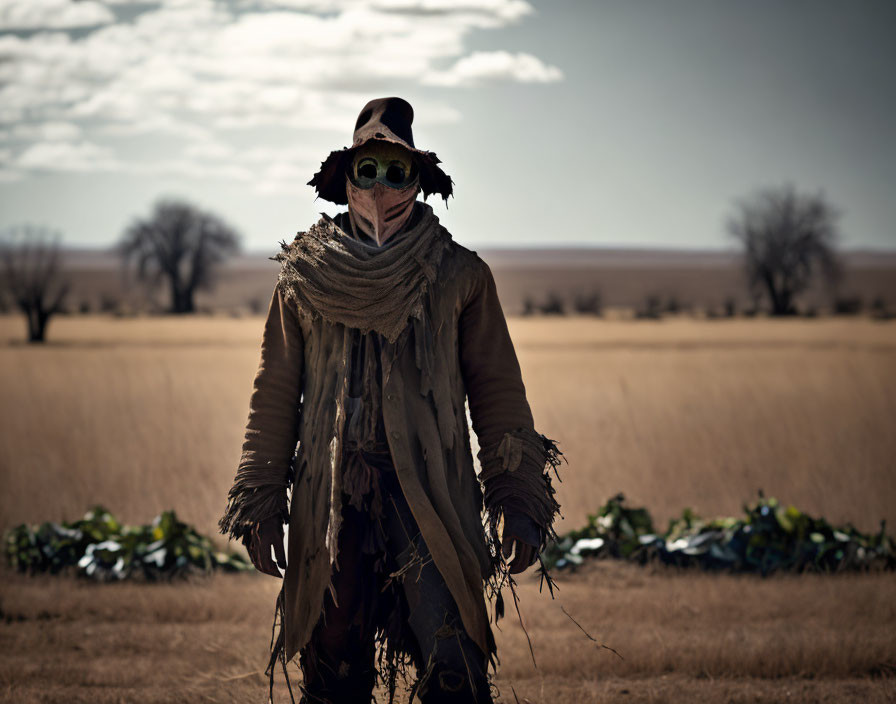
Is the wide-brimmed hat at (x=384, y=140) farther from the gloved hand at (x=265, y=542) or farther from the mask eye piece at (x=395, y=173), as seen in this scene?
the gloved hand at (x=265, y=542)

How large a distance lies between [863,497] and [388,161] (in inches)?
244

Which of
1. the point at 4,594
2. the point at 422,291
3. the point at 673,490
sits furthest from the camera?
the point at 673,490

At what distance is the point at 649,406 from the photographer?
13961 mm

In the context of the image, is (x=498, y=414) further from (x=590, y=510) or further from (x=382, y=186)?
(x=590, y=510)

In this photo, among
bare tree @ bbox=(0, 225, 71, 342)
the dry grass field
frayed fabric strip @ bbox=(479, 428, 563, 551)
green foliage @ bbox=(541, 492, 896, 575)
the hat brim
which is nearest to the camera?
frayed fabric strip @ bbox=(479, 428, 563, 551)

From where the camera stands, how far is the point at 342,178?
337 cm

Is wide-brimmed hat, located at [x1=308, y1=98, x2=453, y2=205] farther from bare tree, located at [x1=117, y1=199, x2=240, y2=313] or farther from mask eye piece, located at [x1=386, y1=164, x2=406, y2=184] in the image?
bare tree, located at [x1=117, y1=199, x2=240, y2=313]

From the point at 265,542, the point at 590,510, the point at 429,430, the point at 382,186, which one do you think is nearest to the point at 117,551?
the point at 265,542

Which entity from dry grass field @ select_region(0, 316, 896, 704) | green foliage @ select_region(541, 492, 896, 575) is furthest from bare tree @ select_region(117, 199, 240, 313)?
green foliage @ select_region(541, 492, 896, 575)

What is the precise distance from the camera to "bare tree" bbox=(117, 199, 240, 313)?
66750 millimetres

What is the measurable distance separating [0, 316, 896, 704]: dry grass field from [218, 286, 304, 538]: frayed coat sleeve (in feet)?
4.64

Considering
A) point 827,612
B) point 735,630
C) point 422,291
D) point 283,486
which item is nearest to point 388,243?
point 422,291

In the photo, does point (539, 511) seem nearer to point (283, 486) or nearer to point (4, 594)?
point (283, 486)

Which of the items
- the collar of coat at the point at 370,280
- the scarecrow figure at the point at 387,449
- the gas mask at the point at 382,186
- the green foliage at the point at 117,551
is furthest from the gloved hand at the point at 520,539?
the green foliage at the point at 117,551
